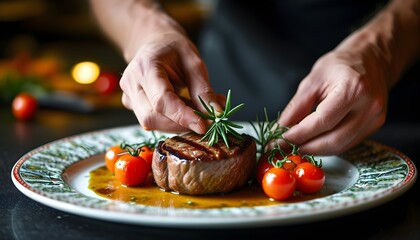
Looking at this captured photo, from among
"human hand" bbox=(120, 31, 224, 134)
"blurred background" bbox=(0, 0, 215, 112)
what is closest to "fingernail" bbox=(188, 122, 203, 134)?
"human hand" bbox=(120, 31, 224, 134)

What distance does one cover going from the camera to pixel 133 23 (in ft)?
7.70

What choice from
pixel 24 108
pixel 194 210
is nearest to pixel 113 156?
pixel 194 210

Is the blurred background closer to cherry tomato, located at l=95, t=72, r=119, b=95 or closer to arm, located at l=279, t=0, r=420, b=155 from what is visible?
cherry tomato, located at l=95, t=72, r=119, b=95

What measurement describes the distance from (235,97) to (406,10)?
116 centimetres

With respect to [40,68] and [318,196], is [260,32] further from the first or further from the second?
[318,196]

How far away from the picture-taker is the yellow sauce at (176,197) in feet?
5.44

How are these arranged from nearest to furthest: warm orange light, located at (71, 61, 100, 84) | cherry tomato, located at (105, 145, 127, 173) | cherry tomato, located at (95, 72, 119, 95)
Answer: cherry tomato, located at (105, 145, 127, 173), cherry tomato, located at (95, 72, 119, 95), warm orange light, located at (71, 61, 100, 84)

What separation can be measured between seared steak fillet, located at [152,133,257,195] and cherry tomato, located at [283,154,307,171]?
10cm

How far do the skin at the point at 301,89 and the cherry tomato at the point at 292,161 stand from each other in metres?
0.06

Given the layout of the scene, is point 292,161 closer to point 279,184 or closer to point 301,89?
point 279,184

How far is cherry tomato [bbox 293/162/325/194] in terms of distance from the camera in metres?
1.69

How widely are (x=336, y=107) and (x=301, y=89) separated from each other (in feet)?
0.60

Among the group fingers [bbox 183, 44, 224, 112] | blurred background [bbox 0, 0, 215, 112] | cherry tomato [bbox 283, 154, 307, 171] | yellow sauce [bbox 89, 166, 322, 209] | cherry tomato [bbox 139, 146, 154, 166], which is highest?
fingers [bbox 183, 44, 224, 112]

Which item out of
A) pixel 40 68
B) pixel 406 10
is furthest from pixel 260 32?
pixel 40 68
